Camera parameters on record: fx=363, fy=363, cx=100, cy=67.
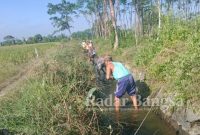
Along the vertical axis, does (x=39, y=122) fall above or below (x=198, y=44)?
below

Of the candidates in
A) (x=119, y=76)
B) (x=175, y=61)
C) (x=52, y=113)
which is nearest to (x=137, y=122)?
(x=119, y=76)

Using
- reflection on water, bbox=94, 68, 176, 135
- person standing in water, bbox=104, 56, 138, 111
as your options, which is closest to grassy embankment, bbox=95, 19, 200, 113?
reflection on water, bbox=94, 68, 176, 135

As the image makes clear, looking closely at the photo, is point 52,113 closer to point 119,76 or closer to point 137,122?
point 137,122

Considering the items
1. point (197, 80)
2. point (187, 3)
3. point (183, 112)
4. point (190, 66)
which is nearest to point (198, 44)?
point (190, 66)

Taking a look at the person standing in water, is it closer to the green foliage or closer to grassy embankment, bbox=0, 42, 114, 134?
grassy embankment, bbox=0, 42, 114, 134

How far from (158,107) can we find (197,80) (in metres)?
2.01

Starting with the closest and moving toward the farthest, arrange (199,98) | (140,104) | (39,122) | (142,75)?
(39,122), (199,98), (140,104), (142,75)

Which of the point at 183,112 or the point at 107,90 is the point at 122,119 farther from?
the point at 107,90

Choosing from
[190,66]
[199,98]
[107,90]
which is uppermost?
[190,66]

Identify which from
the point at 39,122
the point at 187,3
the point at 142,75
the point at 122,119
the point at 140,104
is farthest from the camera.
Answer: the point at 187,3

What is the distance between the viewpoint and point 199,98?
816 centimetres

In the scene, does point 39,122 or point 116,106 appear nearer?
point 39,122

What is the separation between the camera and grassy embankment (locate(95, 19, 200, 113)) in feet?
28.3

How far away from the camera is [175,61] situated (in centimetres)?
1032
